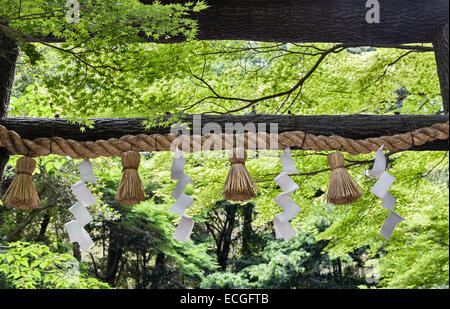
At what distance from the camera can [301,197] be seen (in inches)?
117

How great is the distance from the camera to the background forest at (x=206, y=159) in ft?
4.95

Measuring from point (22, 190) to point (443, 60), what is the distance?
151 cm

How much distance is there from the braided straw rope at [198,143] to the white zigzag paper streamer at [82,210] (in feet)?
0.20

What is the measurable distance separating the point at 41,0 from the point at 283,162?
899 millimetres

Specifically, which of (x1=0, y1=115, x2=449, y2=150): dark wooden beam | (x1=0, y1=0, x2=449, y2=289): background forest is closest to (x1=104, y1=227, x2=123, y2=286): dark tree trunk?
(x1=0, y1=0, x2=449, y2=289): background forest

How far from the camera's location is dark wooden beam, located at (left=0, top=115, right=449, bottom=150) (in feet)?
5.07

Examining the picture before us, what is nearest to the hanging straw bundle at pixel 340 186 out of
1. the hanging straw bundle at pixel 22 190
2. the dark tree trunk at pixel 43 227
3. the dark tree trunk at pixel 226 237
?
the hanging straw bundle at pixel 22 190

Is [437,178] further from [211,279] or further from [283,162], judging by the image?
[283,162]

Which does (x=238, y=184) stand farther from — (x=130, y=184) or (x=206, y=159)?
(x=206, y=159)

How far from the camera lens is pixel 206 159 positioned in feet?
9.34

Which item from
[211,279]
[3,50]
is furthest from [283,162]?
[211,279]

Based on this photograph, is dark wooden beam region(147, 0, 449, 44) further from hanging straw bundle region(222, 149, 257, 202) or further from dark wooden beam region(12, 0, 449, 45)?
hanging straw bundle region(222, 149, 257, 202)
